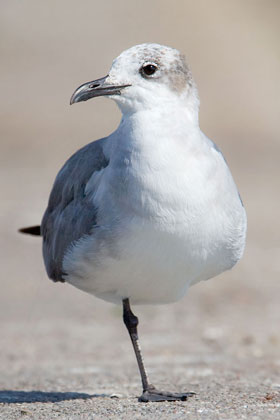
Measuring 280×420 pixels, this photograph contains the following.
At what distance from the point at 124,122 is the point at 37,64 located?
20720 mm

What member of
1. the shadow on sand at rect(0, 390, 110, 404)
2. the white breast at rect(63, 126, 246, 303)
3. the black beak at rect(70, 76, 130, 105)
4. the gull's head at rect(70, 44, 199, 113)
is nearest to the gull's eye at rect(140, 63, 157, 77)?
the gull's head at rect(70, 44, 199, 113)

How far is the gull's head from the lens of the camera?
4.67 meters

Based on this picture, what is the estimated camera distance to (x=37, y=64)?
24.9 metres

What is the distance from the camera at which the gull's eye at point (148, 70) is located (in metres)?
4.72

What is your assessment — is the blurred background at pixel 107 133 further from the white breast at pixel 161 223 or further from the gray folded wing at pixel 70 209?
the white breast at pixel 161 223

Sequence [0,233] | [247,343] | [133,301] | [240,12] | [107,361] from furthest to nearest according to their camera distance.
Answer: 1. [240,12]
2. [0,233]
3. [247,343]
4. [107,361]
5. [133,301]

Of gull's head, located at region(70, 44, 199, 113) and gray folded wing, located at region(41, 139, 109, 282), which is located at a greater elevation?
gull's head, located at region(70, 44, 199, 113)

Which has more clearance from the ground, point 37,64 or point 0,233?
point 37,64

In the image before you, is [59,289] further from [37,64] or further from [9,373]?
[37,64]

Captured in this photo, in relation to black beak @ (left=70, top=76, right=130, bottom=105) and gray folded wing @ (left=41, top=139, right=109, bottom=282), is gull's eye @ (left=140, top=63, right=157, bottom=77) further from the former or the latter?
gray folded wing @ (left=41, top=139, right=109, bottom=282)

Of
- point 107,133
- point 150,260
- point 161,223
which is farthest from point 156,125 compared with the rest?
point 107,133

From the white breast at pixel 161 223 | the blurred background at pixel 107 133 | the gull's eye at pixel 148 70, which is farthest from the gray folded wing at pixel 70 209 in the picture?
the blurred background at pixel 107 133

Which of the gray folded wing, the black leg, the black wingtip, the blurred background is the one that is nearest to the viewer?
the black leg

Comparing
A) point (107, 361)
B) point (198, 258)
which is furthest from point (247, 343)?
point (198, 258)
